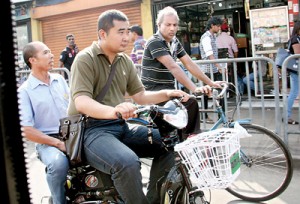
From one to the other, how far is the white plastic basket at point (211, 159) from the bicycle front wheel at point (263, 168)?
5.19ft

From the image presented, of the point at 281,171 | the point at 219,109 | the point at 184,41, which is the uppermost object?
the point at 184,41

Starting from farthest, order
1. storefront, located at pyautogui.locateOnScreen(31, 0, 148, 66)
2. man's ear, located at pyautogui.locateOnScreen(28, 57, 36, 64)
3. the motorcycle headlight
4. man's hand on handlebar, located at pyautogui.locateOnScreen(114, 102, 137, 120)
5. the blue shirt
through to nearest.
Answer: storefront, located at pyautogui.locateOnScreen(31, 0, 148, 66), man's ear, located at pyautogui.locateOnScreen(28, 57, 36, 64), the blue shirt, the motorcycle headlight, man's hand on handlebar, located at pyautogui.locateOnScreen(114, 102, 137, 120)

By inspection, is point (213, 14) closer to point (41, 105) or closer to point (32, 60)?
point (32, 60)

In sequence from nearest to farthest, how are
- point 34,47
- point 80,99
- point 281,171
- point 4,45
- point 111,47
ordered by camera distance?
point 4,45 < point 80,99 < point 111,47 < point 34,47 < point 281,171

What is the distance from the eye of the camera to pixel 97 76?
271cm

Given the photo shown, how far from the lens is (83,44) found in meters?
11.4

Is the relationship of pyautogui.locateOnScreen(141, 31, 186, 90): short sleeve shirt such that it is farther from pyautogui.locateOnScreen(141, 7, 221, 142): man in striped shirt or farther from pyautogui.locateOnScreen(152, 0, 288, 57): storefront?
pyautogui.locateOnScreen(152, 0, 288, 57): storefront

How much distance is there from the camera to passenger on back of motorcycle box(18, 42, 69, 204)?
278 centimetres

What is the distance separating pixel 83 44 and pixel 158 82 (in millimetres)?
7801

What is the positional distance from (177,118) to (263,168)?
6.67 feet

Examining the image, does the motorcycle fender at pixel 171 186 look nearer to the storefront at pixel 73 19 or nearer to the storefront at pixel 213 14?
the storefront at pixel 213 14

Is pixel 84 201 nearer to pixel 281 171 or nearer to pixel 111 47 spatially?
pixel 111 47

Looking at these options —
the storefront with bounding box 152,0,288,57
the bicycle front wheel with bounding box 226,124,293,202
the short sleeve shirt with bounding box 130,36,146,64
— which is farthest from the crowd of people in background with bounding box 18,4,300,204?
the storefront with bounding box 152,0,288,57

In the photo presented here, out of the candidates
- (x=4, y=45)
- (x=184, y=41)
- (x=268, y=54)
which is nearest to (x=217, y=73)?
(x=268, y=54)
